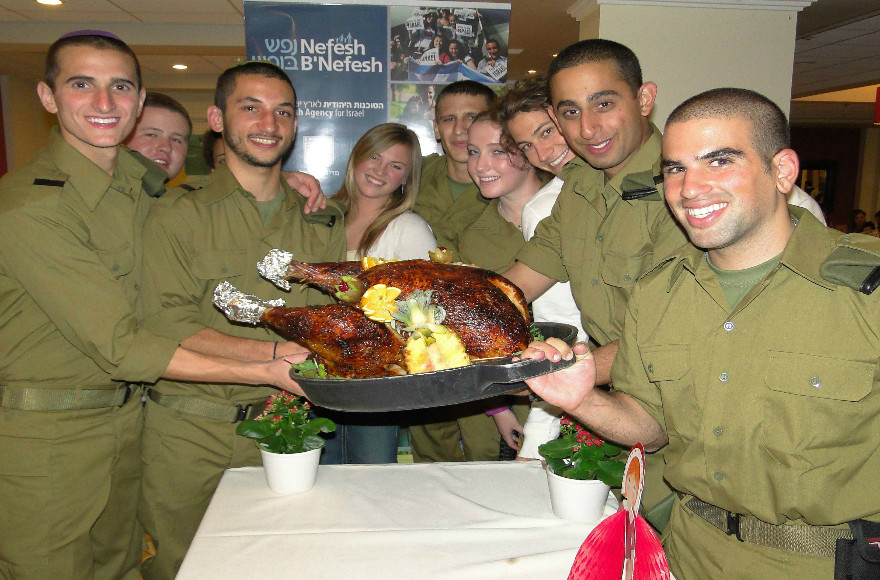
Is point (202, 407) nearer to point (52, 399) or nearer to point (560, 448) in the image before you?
point (52, 399)

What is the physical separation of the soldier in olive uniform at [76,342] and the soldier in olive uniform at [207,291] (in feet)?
0.41

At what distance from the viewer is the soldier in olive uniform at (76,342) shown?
2.21 meters

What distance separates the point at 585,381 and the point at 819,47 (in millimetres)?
9440

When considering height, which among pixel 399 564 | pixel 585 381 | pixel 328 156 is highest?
pixel 328 156

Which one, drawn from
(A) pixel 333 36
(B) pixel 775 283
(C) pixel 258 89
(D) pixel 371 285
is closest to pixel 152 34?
(A) pixel 333 36

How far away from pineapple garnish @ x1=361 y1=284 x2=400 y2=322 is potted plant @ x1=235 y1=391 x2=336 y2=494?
550mm

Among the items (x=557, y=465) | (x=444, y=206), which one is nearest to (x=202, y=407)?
(x=557, y=465)

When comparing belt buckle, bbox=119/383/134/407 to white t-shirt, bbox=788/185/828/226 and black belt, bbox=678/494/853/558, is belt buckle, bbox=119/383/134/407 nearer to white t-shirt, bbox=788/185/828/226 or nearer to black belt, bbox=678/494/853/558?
black belt, bbox=678/494/853/558

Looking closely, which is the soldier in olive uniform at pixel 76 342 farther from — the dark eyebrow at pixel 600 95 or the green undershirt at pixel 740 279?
the dark eyebrow at pixel 600 95

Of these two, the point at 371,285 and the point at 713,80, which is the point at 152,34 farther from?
the point at 371,285

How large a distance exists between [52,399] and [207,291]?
0.67m

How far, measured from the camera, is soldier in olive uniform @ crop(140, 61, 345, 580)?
2.48 m

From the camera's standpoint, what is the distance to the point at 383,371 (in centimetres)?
175

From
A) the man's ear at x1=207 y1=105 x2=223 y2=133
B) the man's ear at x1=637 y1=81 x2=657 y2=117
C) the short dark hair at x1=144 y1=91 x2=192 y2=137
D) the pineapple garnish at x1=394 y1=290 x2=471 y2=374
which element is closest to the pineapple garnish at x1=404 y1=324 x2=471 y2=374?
the pineapple garnish at x1=394 y1=290 x2=471 y2=374
